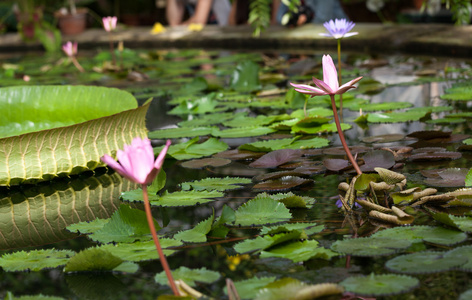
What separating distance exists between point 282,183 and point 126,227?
0.41 meters

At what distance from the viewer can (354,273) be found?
94cm

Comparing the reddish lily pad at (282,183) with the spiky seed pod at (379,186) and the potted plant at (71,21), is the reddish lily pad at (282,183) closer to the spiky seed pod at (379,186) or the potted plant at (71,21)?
the spiky seed pod at (379,186)

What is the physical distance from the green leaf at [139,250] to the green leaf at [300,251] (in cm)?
17

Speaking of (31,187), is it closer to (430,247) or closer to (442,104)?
(430,247)

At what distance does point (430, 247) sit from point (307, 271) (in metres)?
0.21

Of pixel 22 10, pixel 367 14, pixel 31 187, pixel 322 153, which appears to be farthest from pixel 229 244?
pixel 22 10

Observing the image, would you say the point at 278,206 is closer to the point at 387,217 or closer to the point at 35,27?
the point at 387,217

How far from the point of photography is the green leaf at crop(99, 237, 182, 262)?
1061 mm

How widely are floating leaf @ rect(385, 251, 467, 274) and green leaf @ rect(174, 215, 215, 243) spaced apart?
33 centimetres

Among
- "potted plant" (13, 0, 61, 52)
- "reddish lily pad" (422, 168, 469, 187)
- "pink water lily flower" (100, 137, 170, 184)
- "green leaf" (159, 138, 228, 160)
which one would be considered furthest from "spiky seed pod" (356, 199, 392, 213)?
"potted plant" (13, 0, 61, 52)

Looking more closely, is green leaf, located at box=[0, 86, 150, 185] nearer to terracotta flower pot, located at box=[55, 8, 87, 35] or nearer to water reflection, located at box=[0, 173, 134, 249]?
water reflection, located at box=[0, 173, 134, 249]

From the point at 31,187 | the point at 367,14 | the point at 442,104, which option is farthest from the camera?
the point at 367,14

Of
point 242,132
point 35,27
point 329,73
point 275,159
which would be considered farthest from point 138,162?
point 35,27

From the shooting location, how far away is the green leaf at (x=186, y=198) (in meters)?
1.36
